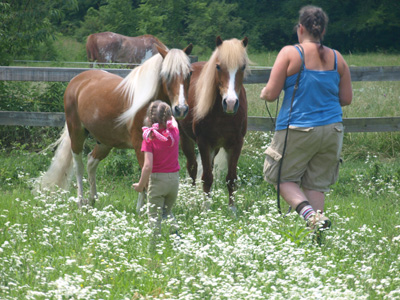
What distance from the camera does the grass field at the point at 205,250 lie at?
3506 mm

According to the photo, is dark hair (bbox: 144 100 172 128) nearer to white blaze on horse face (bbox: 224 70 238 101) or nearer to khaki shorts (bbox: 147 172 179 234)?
khaki shorts (bbox: 147 172 179 234)

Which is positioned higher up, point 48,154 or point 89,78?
point 89,78

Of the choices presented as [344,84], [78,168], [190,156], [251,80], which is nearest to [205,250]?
[344,84]


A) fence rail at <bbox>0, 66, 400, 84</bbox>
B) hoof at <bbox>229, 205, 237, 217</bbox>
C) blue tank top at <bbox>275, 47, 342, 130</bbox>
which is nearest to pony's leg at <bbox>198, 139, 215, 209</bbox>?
hoof at <bbox>229, 205, 237, 217</bbox>

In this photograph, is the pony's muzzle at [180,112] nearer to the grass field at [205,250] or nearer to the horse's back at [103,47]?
the grass field at [205,250]

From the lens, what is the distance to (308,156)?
482 centimetres

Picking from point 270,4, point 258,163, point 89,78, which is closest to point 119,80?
point 89,78

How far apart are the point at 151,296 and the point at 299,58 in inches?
87.2

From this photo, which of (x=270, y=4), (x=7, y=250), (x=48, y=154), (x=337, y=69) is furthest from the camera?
(x=270, y=4)

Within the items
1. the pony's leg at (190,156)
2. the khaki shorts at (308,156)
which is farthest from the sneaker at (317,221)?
the pony's leg at (190,156)

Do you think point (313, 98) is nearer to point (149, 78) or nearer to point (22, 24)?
point (149, 78)

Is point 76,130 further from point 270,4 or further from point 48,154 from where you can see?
point 270,4

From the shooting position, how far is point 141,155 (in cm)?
602

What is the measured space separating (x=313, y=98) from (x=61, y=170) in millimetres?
3628
